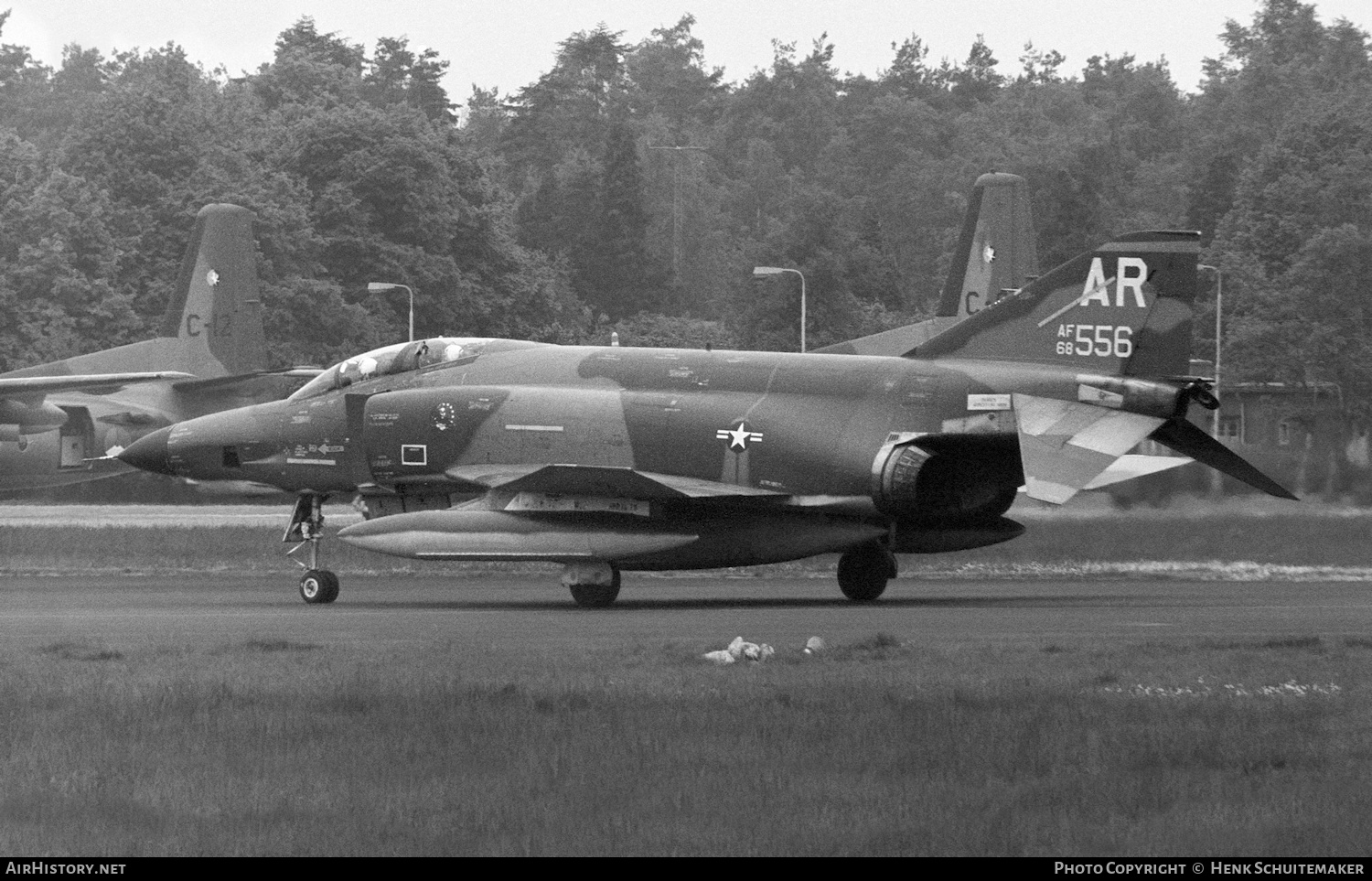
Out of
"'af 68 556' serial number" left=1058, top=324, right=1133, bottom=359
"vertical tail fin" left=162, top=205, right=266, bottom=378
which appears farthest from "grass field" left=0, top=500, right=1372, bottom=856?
"vertical tail fin" left=162, top=205, right=266, bottom=378

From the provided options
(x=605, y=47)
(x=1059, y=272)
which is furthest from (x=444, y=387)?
(x=605, y=47)

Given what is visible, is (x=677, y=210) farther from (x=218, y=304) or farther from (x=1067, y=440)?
(x=1067, y=440)

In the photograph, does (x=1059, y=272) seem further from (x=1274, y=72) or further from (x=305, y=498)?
(x=1274, y=72)

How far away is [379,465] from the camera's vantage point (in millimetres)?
25094

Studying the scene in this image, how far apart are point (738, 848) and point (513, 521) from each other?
1452cm

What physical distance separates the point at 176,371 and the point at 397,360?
15.0m

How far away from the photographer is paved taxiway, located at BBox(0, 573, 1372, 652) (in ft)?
60.4

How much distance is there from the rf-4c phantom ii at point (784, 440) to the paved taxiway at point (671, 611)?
774 mm

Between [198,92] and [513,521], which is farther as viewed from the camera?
[198,92]

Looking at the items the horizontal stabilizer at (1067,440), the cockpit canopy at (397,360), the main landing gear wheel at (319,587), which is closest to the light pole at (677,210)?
the cockpit canopy at (397,360)

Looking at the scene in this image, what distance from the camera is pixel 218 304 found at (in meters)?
39.9

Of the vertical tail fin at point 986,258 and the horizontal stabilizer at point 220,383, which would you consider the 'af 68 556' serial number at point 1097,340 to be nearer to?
the vertical tail fin at point 986,258

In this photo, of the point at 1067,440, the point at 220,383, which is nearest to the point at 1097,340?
the point at 1067,440

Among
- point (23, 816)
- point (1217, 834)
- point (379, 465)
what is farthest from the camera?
point (379, 465)
